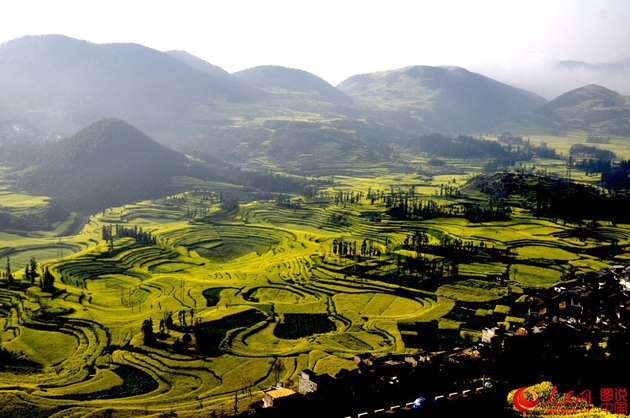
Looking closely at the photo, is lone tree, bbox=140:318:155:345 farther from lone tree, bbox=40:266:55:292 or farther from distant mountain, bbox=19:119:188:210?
distant mountain, bbox=19:119:188:210

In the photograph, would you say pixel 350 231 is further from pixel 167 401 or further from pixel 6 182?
pixel 6 182

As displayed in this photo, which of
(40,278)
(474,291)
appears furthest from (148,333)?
(474,291)

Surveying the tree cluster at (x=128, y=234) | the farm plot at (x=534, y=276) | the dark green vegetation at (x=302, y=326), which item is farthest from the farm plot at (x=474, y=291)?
the tree cluster at (x=128, y=234)

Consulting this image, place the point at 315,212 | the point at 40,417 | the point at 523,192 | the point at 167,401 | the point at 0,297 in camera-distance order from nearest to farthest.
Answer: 1. the point at 40,417
2. the point at 167,401
3. the point at 0,297
4. the point at 315,212
5. the point at 523,192

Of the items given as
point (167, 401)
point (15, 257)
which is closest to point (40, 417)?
point (167, 401)

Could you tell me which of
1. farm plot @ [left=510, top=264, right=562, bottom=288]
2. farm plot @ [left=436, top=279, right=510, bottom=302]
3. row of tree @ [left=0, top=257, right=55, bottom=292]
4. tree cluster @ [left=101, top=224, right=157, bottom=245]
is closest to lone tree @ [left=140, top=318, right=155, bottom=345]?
row of tree @ [left=0, top=257, right=55, bottom=292]
